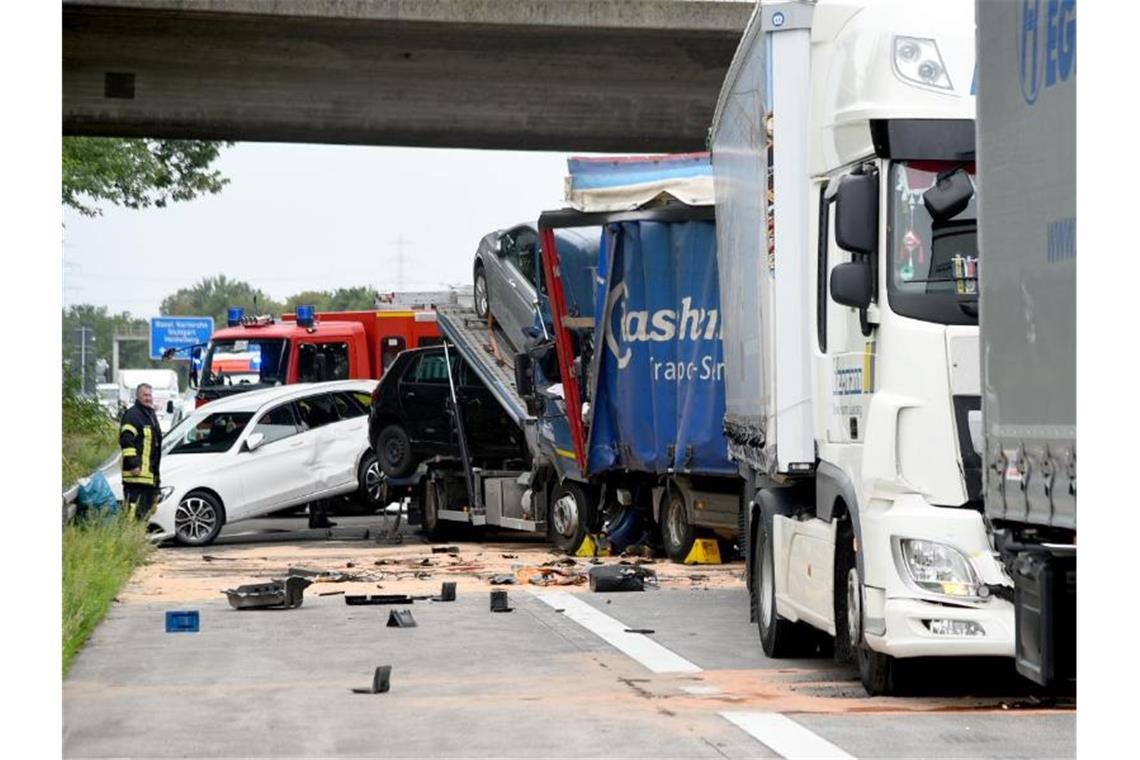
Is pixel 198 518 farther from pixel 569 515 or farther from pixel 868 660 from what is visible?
pixel 868 660

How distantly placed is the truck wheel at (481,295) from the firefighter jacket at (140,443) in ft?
12.9

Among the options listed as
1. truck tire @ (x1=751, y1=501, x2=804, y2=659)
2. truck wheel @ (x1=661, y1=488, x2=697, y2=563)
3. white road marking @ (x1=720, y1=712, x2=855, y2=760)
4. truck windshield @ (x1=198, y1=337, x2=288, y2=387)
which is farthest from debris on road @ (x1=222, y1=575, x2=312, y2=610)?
truck windshield @ (x1=198, y1=337, x2=288, y2=387)

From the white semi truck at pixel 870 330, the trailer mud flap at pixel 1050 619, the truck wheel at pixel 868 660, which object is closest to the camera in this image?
the trailer mud flap at pixel 1050 619

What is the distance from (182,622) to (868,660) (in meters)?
5.90

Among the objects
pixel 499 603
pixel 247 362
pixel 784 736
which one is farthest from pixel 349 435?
pixel 784 736

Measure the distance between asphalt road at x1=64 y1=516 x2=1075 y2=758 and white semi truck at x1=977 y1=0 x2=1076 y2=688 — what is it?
1.73 m

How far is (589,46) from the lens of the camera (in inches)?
1217

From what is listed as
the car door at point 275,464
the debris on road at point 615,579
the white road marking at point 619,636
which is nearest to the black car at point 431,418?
the car door at point 275,464

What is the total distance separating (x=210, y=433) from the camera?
25391mm

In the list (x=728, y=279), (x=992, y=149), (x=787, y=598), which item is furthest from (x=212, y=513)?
(x=992, y=149)

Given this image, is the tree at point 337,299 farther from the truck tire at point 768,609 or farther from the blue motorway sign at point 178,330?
the truck tire at point 768,609

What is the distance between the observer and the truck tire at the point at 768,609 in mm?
12938
